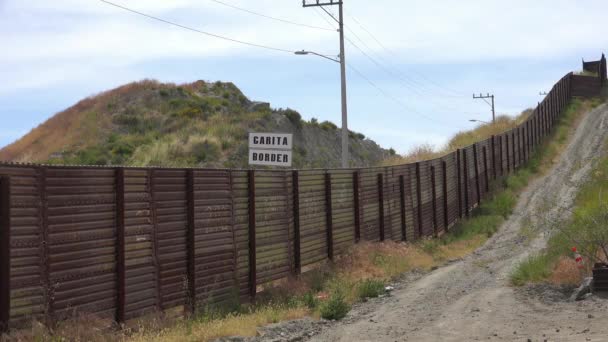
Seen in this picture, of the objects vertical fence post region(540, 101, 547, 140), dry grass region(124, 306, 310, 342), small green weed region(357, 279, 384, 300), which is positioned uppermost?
vertical fence post region(540, 101, 547, 140)

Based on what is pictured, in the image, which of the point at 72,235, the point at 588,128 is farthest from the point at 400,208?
the point at 588,128

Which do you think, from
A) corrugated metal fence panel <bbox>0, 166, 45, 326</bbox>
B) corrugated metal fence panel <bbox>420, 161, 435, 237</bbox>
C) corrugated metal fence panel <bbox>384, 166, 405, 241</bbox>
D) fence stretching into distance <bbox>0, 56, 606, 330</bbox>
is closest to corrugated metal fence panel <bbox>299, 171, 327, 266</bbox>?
fence stretching into distance <bbox>0, 56, 606, 330</bbox>

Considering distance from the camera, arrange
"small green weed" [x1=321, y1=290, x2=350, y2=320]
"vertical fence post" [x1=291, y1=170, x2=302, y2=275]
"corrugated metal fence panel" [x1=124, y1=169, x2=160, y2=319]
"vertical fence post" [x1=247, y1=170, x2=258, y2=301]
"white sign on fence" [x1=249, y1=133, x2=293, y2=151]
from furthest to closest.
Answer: "white sign on fence" [x1=249, y1=133, x2=293, y2=151] → "vertical fence post" [x1=291, y1=170, x2=302, y2=275] → "vertical fence post" [x1=247, y1=170, x2=258, y2=301] → "small green weed" [x1=321, y1=290, x2=350, y2=320] → "corrugated metal fence panel" [x1=124, y1=169, x2=160, y2=319]

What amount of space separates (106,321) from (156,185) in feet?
6.65

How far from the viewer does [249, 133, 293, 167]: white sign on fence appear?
47.8 ft

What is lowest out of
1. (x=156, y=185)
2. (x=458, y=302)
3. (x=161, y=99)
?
(x=458, y=302)

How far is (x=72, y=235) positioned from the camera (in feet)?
26.5

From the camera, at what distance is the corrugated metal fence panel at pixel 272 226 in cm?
1234

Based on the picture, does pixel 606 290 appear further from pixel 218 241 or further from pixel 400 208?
pixel 400 208

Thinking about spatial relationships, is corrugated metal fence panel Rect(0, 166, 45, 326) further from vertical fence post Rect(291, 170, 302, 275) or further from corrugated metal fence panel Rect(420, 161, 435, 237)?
corrugated metal fence panel Rect(420, 161, 435, 237)

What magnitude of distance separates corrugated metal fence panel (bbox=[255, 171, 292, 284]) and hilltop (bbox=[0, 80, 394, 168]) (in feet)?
104

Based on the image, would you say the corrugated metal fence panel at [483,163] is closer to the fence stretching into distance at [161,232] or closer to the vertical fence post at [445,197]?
the vertical fence post at [445,197]

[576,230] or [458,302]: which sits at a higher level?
[576,230]

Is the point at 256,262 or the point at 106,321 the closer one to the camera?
the point at 106,321
